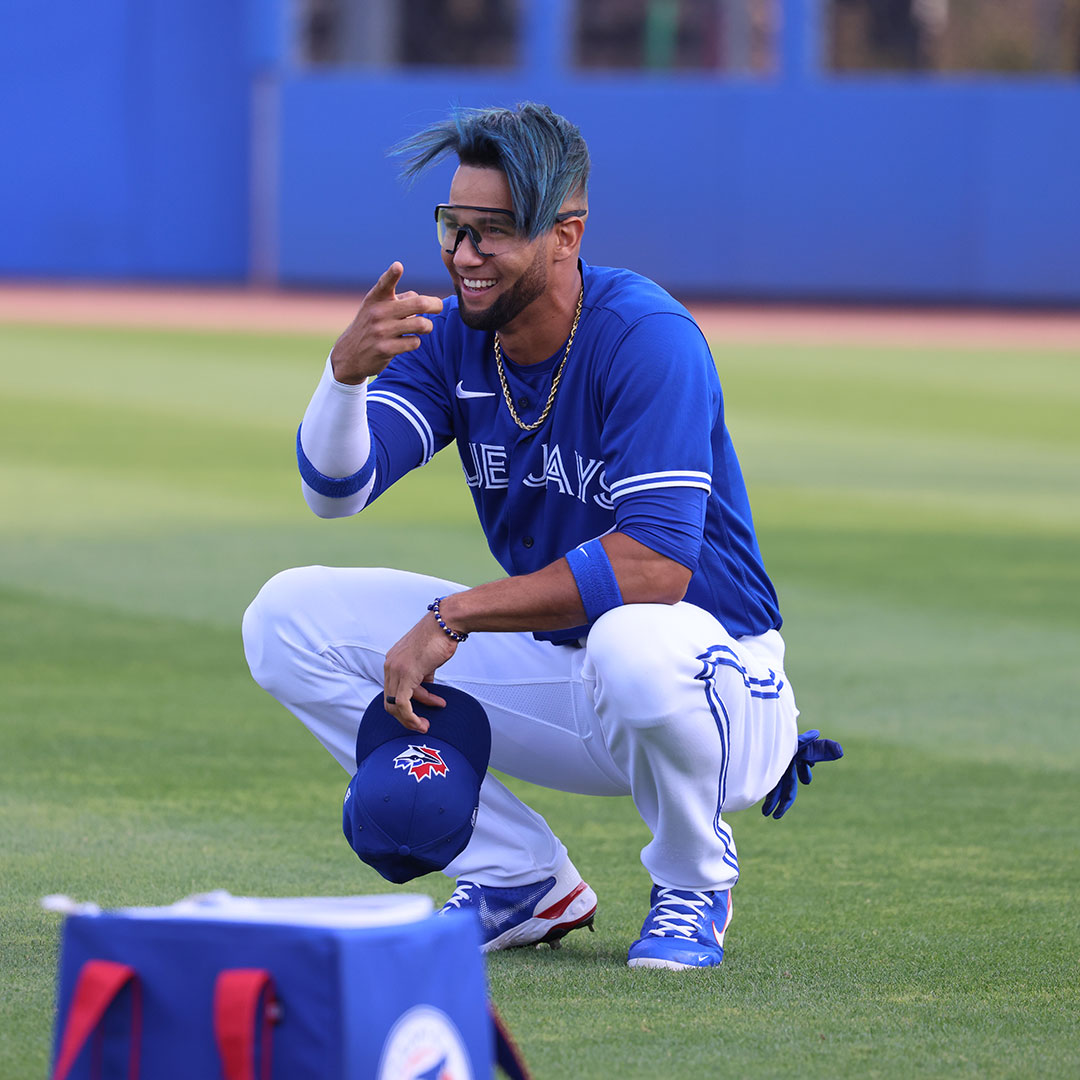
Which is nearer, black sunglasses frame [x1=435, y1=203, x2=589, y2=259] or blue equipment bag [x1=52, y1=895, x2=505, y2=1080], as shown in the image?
blue equipment bag [x1=52, y1=895, x2=505, y2=1080]

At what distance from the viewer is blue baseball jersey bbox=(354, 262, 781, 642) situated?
365 cm

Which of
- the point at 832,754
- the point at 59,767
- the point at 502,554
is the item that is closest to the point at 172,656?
the point at 59,767

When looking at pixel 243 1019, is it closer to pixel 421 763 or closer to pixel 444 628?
pixel 421 763

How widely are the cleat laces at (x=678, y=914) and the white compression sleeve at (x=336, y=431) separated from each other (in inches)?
39.4

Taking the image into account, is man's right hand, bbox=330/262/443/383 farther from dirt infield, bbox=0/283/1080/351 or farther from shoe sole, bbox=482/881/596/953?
dirt infield, bbox=0/283/1080/351

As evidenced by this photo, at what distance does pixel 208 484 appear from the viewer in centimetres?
1147

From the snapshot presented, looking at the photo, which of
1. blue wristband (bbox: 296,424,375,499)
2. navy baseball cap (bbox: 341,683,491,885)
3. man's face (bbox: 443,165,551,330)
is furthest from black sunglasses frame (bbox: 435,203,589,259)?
navy baseball cap (bbox: 341,683,491,885)

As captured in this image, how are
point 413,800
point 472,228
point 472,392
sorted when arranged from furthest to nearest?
point 472,392 → point 472,228 → point 413,800

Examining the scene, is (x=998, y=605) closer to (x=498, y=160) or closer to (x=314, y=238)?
(x=498, y=160)

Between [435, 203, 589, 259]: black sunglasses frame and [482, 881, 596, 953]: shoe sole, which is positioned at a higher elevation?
[435, 203, 589, 259]: black sunglasses frame

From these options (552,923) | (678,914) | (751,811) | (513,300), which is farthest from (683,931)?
(751,811)

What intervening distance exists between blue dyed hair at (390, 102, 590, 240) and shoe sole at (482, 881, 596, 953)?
4.24 ft

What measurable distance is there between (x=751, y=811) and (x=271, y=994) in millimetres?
2971

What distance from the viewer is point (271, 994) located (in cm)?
241
